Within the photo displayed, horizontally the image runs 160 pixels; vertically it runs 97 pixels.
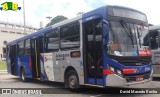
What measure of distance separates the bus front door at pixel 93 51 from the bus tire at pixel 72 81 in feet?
2.48

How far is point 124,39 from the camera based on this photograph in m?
9.73

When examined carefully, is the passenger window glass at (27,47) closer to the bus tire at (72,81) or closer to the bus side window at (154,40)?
the bus tire at (72,81)

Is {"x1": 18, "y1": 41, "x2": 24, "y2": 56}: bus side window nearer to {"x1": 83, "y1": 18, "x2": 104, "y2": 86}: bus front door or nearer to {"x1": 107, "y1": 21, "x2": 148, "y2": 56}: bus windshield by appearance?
{"x1": 83, "y1": 18, "x2": 104, "y2": 86}: bus front door

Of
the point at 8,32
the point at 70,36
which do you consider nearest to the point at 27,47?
the point at 70,36

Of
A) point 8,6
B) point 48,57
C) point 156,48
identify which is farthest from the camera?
point 8,6

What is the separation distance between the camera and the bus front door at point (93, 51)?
9922 millimetres

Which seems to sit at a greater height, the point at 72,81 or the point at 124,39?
the point at 124,39

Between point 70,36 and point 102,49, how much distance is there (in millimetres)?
2485

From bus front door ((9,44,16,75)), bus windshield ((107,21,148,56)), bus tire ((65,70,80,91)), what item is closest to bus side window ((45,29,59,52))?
bus tire ((65,70,80,91))

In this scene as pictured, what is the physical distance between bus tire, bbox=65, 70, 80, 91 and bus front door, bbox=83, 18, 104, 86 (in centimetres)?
76

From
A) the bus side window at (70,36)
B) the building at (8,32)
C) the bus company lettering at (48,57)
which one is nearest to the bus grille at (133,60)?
the bus side window at (70,36)

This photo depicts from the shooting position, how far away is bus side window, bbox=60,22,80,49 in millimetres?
11269

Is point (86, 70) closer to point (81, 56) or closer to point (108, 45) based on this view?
point (81, 56)

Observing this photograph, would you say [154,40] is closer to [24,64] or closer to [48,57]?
[48,57]
